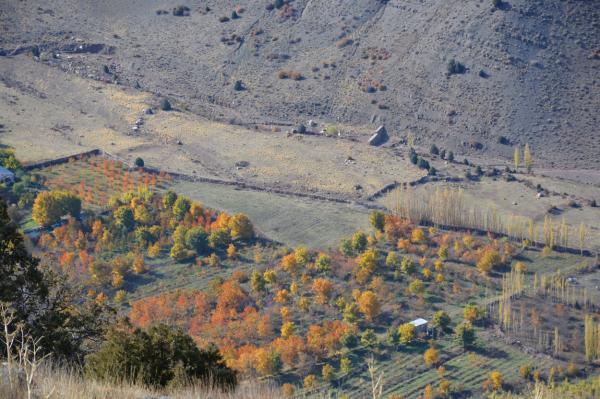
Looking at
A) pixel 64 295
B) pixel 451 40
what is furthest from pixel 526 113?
pixel 64 295

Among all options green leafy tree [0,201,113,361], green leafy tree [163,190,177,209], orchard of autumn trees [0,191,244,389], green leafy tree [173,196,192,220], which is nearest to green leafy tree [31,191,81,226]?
green leafy tree [163,190,177,209]

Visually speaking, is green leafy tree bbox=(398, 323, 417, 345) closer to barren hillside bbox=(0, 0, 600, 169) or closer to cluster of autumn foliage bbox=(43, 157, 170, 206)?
cluster of autumn foliage bbox=(43, 157, 170, 206)

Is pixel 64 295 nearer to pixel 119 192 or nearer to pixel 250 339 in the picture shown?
pixel 250 339

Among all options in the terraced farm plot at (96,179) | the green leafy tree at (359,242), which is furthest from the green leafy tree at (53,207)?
the green leafy tree at (359,242)

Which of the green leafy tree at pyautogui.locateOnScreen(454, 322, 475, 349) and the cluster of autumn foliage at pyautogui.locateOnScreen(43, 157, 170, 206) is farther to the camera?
the cluster of autumn foliage at pyautogui.locateOnScreen(43, 157, 170, 206)

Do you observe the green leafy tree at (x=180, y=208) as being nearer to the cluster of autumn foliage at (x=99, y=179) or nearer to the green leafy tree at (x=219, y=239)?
the green leafy tree at (x=219, y=239)

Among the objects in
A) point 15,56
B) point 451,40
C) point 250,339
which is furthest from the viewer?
point 15,56

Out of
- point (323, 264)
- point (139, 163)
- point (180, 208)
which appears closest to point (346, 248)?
point (323, 264)
